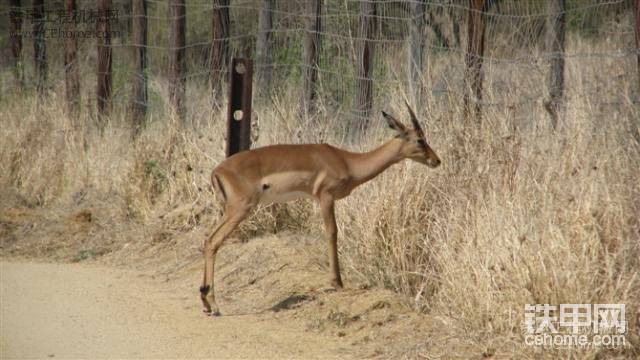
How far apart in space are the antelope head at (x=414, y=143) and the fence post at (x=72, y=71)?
693cm

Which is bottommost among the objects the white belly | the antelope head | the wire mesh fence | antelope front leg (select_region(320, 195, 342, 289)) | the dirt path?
the dirt path

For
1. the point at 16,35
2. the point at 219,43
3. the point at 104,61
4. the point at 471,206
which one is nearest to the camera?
the point at 471,206

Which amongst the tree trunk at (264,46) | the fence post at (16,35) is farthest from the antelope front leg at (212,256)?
the fence post at (16,35)

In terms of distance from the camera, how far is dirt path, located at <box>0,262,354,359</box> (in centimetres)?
660

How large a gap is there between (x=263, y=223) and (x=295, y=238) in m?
0.40

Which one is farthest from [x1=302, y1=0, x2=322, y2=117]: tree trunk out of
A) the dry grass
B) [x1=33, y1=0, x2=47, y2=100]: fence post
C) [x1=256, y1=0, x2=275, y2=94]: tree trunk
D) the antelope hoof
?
[x1=33, y1=0, x2=47, y2=100]: fence post

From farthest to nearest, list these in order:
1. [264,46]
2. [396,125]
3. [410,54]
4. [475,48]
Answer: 1. [264,46]
2. [410,54]
3. [475,48]
4. [396,125]

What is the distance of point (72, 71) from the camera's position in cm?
1439

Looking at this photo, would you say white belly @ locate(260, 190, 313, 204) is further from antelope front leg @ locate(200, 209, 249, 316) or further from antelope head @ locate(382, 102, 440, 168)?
antelope head @ locate(382, 102, 440, 168)

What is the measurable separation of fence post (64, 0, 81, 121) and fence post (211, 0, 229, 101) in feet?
9.96

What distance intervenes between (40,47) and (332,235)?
31.8 feet

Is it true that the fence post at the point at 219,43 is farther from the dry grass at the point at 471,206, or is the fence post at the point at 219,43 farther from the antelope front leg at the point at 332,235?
the antelope front leg at the point at 332,235

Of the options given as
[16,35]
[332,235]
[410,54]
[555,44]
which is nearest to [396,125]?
[332,235]

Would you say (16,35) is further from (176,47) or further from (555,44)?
(555,44)
